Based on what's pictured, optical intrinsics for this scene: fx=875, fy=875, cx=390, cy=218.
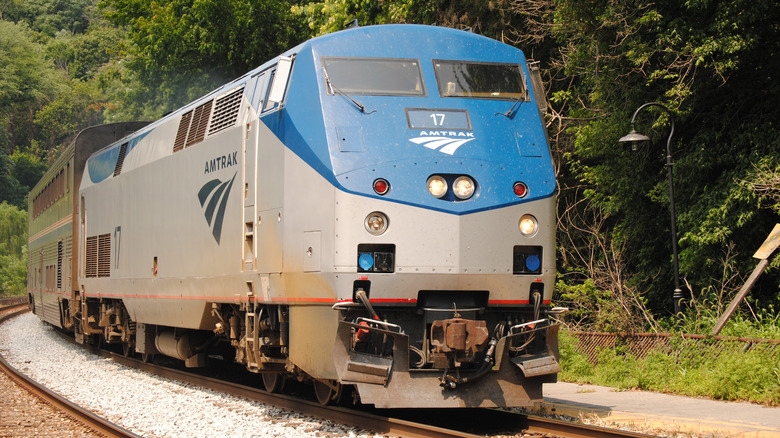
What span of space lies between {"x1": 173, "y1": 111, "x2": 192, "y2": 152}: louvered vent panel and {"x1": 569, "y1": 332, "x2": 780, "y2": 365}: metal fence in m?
6.87

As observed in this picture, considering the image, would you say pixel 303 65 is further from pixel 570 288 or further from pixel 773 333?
pixel 570 288

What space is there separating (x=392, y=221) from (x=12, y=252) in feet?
Answer: 173

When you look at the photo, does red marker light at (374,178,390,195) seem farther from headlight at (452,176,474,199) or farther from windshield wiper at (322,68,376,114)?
windshield wiper at (322,68,376,114)

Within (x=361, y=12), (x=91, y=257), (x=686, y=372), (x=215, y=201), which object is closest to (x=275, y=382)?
(x=215, y=201)

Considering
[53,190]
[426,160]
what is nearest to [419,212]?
[426,160]

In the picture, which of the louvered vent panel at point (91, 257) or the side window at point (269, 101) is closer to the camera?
the side window at point (269, 101)

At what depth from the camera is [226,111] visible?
36.1ft

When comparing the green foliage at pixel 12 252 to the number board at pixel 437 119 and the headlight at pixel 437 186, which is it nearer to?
the number board at pixel 437 119

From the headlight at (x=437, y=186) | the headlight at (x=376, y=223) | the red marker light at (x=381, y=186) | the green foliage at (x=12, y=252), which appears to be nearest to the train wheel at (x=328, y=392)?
the headlight at (x=376, y=223)

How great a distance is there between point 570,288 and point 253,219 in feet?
27.2

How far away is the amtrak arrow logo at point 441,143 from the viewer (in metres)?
8.23

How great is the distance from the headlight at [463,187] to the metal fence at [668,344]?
478 centimetres

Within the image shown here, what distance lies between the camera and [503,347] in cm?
810

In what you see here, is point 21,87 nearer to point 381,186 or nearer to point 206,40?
point 206,40
